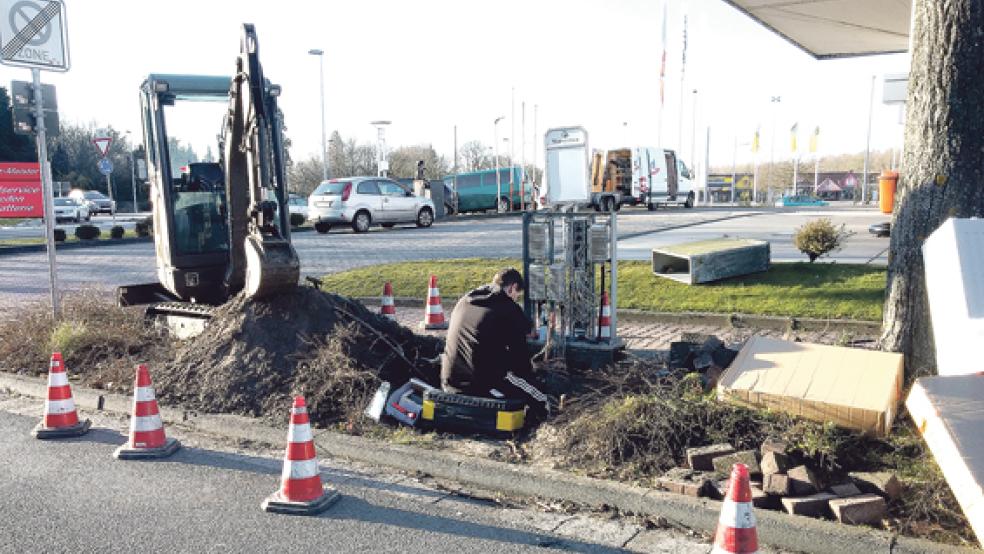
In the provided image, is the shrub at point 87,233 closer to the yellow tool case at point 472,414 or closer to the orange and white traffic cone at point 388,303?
the orange and white traffic cone at point 388,303

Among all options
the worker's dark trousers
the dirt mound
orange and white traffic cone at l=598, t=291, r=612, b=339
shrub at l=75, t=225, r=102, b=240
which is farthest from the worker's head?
shrub at l=75, t=225, r=102, b=240

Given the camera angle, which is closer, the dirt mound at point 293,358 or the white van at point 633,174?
the dirt mound at point 293,358

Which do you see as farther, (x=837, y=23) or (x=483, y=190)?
(x=483, y=190)

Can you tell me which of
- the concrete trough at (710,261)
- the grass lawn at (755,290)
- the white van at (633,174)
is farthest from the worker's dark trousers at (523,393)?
the white van at (633,174)

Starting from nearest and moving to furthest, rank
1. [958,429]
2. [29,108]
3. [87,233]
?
[958,429] < [29,108] < [87,233]

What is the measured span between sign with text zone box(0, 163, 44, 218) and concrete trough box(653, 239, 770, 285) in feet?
35.5

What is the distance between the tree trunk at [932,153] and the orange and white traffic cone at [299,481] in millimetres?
4414

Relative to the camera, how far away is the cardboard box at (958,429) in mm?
3383

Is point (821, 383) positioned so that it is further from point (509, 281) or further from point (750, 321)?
point (750, 321)

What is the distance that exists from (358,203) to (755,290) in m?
16.5

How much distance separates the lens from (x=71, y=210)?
38.3m

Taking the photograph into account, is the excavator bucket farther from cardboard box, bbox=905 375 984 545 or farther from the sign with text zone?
the sign with text zone

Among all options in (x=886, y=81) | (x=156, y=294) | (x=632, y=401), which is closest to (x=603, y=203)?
(x=886, y=81)

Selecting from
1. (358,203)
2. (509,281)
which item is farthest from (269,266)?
(358,203)
